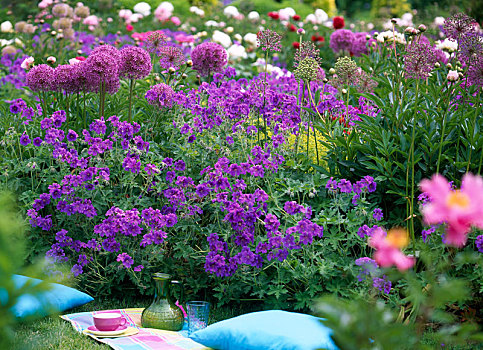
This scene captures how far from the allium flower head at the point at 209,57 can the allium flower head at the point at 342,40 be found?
1.79 meters

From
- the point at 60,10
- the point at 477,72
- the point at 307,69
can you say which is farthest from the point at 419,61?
the point at 60,10

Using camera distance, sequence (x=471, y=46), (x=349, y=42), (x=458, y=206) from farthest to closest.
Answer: (x=349, y=42) < (x=471, y=46) < (x=458, y=206)

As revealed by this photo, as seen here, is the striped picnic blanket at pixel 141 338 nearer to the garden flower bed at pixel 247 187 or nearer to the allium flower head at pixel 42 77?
the garden flower bed at pixel 247 187

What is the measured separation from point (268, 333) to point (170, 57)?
252cm

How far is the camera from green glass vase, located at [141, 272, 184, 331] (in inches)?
→ 131

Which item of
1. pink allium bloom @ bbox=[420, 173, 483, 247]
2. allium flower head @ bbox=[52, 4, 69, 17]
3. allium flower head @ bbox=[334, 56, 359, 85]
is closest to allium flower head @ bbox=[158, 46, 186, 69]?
allium flower head @ bbox=[334, 56, 359, 85]

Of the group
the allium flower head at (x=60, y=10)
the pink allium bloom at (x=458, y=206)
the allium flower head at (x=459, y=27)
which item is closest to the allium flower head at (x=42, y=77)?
the allium flower head at (x=459, y=27)

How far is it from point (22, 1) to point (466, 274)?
10.9m

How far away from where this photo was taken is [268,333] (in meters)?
2.82

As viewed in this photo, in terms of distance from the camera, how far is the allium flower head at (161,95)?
13.4 feet

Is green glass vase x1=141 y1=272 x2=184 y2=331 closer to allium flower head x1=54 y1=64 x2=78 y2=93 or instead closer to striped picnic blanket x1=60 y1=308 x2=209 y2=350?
striped picnic blanket x1=60 y1=308 x2=209 y2=350

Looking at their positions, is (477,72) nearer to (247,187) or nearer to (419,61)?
(419,61)

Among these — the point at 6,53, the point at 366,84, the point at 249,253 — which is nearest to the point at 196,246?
the point at 249,253

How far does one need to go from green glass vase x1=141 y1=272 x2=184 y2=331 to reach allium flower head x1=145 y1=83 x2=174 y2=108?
1277mm
